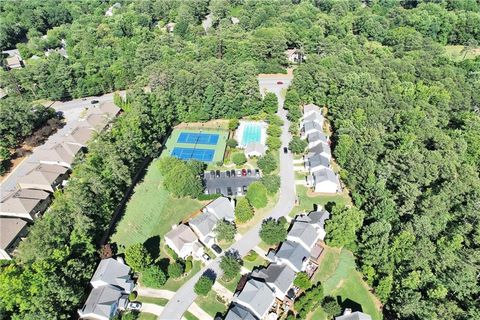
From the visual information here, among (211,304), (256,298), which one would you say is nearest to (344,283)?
(256,298)

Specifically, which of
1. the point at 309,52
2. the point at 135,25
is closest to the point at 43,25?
the point at 135,25

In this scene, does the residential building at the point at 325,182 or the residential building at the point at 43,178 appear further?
the residential building at the point at 325,182

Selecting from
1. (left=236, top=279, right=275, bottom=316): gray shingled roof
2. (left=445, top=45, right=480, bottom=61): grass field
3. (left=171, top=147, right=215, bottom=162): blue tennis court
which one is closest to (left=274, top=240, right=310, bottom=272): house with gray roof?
(left=236, top=279, right=275, bottom=316): gray shingled roof

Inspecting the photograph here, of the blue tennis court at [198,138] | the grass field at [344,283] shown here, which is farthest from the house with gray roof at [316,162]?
the blue tennis court at [198,138]

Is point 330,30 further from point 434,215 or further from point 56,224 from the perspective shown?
point 56,224

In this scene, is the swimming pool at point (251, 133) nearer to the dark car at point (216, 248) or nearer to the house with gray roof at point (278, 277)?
the dark car at point (216, 248)

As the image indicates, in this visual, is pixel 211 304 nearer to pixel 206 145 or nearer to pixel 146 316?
pixel 146 316
